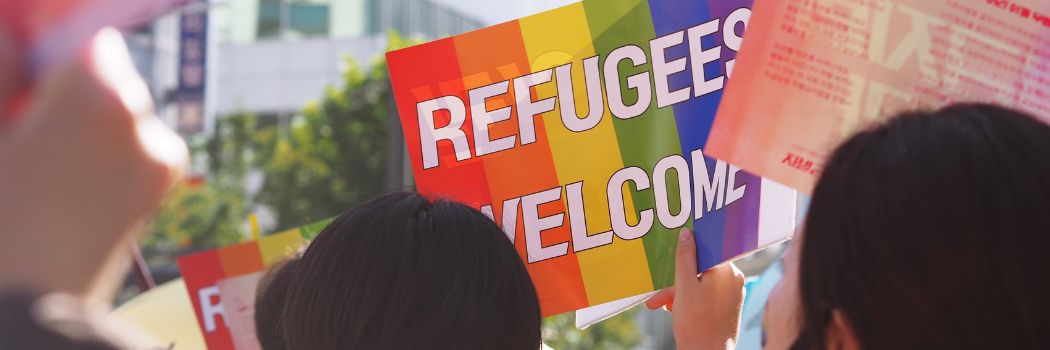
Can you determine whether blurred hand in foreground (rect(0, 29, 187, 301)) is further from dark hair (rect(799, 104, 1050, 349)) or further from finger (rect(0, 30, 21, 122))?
dark hair (rect(799, 104, 1050, 349))

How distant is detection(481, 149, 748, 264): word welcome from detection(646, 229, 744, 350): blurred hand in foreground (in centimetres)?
6

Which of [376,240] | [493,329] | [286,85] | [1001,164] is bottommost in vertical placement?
[286,85]

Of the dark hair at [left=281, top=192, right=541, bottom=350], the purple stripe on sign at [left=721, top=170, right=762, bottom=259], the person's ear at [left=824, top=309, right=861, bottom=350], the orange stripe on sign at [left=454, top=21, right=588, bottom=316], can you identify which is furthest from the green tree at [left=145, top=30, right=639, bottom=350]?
the person's ear at [left=824, top=309, right=861, bottom=350]

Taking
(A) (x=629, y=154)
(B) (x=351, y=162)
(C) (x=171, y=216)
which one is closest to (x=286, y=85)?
(C) (x=171, y=216)

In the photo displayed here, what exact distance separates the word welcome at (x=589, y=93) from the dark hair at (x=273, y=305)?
384mm

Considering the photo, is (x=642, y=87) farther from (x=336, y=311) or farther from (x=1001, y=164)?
(x=1001, y=164)

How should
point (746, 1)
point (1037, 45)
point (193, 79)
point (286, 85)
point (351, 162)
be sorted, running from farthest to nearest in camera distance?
point (286, 85) → point (193, 79) → point (351, 162) → point (746, 1) → point (1037, 45)

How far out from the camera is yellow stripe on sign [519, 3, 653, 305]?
6.54 ft

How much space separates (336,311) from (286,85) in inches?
1349

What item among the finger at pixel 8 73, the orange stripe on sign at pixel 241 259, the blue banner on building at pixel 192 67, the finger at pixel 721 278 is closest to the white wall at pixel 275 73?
the blue banner on building at pixel 192 67

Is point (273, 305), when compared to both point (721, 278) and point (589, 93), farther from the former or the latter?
point (721, 278)

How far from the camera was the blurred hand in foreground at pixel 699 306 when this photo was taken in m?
1.91

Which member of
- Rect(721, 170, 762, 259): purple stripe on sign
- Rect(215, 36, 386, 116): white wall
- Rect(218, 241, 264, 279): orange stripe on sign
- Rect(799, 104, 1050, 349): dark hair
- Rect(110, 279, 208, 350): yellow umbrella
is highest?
Rect(799, 104, 1050, 349): dark hair

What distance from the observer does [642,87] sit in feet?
6.50
